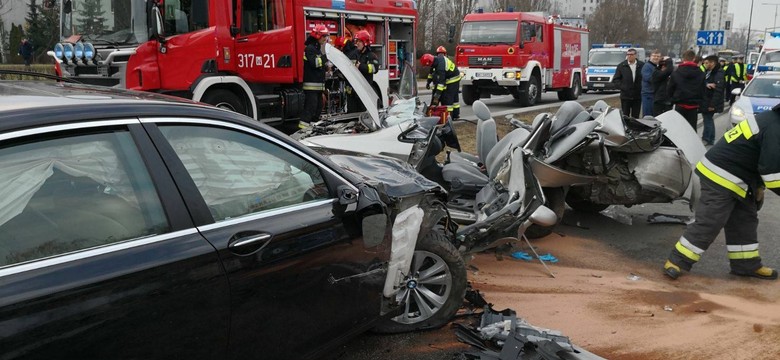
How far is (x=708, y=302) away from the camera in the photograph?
Result: 4.39 m

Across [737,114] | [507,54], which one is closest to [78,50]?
[737,114]

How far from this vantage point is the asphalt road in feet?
11.5

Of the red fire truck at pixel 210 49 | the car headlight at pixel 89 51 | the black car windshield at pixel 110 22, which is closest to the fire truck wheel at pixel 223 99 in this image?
the red fire truck at pixel 210 49

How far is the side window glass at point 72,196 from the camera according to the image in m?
1.91

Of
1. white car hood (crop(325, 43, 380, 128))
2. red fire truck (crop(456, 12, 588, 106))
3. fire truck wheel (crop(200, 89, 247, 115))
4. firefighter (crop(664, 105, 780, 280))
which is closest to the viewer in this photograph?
firefighter (crop(664, 105, 780, 280))

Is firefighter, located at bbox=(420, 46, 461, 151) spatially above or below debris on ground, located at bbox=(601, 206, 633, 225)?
above

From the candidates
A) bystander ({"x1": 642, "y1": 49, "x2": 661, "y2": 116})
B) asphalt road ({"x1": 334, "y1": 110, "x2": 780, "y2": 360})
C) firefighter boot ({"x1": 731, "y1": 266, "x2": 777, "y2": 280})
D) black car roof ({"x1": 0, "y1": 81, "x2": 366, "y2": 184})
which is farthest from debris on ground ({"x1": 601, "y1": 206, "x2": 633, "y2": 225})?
bystander ({"x1": 642, "y1": 49, "x2": 661, "y2": 116})

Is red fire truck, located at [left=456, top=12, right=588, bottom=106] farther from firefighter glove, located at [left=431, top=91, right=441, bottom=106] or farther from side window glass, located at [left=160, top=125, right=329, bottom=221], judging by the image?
side window glass, located at [left=160, top=125, right=329, bottom=221]

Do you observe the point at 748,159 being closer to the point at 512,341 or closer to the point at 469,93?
the point at 512,341

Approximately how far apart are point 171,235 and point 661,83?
434 inches

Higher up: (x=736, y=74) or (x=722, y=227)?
(x=736, y=74)

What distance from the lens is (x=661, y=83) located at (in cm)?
1132

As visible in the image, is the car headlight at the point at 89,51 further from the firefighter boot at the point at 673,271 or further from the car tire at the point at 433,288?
the firefighter boot at the point at 673,271

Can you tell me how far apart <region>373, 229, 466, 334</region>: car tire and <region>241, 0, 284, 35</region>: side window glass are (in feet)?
23.2
